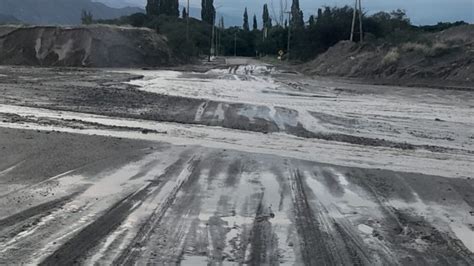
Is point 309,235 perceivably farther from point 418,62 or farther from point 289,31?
point 289,31

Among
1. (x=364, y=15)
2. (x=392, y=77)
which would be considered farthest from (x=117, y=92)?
(x=364, y=15)

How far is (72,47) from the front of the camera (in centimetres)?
5362

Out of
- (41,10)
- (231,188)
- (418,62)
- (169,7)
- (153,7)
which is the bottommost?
(231,188)

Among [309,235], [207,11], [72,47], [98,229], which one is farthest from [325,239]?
[207,11]

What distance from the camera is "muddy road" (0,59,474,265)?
5.82 m

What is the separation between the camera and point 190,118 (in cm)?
1642

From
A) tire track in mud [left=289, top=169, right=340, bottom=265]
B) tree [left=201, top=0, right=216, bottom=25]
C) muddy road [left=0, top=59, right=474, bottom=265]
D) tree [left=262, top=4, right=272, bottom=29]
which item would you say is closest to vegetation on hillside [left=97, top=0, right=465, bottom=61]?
tree [left=201, top=0, right=216, bottom=25]

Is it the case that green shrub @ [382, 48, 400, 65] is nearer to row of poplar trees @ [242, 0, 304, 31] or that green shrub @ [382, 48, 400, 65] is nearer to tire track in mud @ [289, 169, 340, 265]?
tire track in mud @ [289, 169, 340, 265]

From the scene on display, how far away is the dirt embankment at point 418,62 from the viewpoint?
124ft

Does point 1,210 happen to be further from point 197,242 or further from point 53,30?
point 53,30

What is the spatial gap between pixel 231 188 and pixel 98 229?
251 cm

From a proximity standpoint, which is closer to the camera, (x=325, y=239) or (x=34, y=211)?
(x=325, y=239)

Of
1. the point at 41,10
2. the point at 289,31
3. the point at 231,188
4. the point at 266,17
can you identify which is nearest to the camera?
the point at 231,188

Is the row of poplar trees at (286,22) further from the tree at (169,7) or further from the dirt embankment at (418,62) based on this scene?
the dirt embankment at (418,62)
